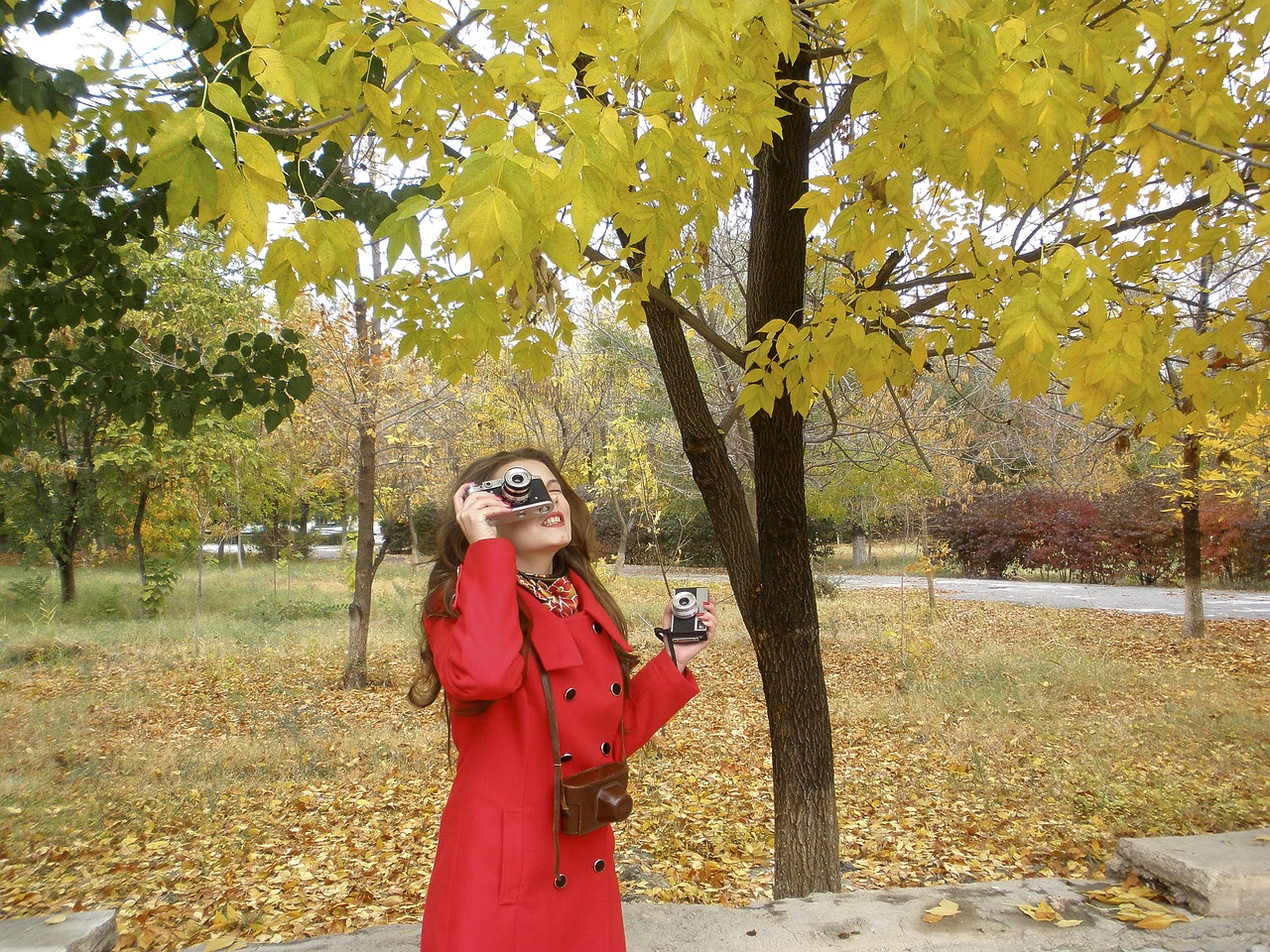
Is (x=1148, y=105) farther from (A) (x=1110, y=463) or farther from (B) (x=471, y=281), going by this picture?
(A) (x=1110, y=463)

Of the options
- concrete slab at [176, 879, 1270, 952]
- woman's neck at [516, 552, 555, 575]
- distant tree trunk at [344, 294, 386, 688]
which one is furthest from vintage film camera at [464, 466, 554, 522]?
distant tree trunk at [344, 294, 386, 688]

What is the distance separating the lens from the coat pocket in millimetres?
1443

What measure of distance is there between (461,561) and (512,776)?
479 mm

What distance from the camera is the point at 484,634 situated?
1.45m

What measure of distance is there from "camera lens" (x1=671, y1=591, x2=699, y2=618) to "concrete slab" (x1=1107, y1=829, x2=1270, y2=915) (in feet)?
6.96

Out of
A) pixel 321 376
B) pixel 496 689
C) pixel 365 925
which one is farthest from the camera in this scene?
pixel 321 376

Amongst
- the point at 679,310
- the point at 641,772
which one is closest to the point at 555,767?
the point at 679,310

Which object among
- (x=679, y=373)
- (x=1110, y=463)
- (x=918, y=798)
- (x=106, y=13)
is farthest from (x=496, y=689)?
(x=1110, y=463)

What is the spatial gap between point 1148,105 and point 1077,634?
31.7 ft

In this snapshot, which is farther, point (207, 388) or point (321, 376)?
point (321, 376)

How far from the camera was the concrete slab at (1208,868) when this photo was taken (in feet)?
8.39

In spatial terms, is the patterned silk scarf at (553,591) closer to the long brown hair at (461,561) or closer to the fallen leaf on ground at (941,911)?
the long brown hair at (461,561)

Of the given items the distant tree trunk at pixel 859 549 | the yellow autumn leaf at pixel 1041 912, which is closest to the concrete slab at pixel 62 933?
the yellow autumn leaf at pixel 1041 912

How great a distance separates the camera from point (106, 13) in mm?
2381
